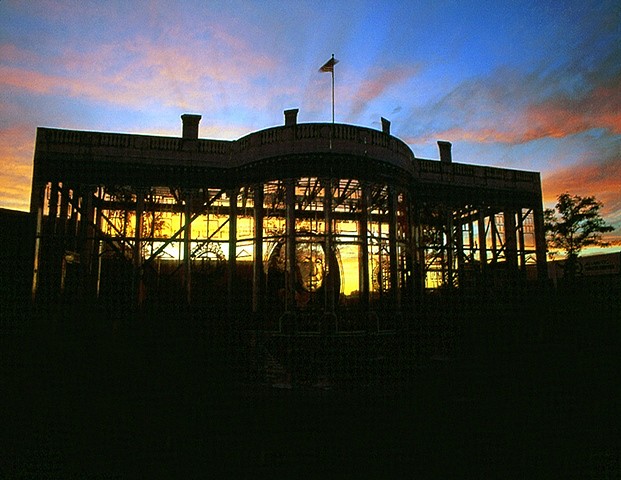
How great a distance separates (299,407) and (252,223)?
37.2ft

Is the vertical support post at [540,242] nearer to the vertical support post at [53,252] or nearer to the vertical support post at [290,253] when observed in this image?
the vertical support post at [290,253]

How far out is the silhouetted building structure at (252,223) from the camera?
19.0m

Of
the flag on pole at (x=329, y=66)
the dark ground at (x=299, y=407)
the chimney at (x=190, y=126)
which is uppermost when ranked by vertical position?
the flag on pole at (x=329, y=66)

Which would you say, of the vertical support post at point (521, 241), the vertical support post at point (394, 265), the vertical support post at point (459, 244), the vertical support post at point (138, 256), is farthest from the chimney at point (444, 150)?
the vertical support post at point (138, 256)

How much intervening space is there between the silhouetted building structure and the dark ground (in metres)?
3.61

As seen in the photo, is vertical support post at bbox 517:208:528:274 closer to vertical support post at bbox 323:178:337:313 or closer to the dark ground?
the dark ground

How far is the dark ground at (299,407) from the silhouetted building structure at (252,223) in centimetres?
361

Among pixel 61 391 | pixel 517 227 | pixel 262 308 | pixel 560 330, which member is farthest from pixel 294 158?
pixel 517 227

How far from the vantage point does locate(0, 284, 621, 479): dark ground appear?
9.05m

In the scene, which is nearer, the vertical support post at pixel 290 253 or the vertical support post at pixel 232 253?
the vertical support post at pixel 290 253

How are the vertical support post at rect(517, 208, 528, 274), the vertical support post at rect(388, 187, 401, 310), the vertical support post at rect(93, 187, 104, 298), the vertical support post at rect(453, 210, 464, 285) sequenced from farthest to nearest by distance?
the vertical support post at rect(517, 208, 528, 274), the vertical support post at rect(453, 210, 464, 285), the vertical support post at rect(93, 187, 104, 298), the vertical support post at rect(388, 187, 401, 310)

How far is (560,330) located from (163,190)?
2180 cm

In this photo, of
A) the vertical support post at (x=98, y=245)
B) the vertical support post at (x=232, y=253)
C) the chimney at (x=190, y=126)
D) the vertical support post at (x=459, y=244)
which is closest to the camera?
the vertical support post at (x=232, y=253)

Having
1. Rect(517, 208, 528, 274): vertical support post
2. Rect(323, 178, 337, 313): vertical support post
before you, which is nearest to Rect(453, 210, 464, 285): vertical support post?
Rect(517, 208, 528, 274): vertical support post
